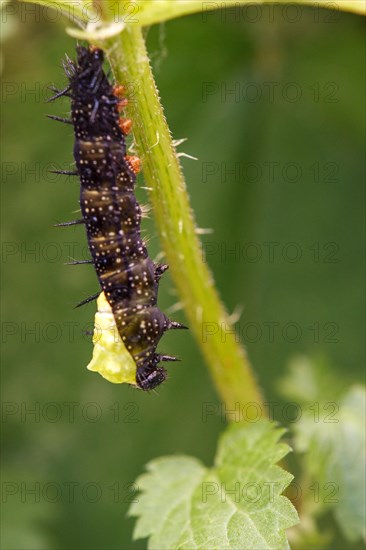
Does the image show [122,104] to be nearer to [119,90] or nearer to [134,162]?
[119,90]

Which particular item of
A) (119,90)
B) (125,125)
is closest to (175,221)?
(125,125)

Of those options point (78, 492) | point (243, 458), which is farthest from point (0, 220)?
point (243, 458)

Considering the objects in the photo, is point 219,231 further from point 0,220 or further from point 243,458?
point 243,458

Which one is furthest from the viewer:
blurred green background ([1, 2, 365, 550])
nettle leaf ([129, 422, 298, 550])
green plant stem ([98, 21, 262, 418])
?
blurred green background ([1, 2, 365, 550])

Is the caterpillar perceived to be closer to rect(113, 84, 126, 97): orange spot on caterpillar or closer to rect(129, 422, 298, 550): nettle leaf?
rect(113, 84, 126, 97): orange spot on caterpillar

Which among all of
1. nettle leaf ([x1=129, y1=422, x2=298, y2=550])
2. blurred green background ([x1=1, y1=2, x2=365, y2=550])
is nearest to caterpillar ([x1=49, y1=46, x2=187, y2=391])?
nettle leaf ([x1=129, y1=422, x2=298, y2=550])

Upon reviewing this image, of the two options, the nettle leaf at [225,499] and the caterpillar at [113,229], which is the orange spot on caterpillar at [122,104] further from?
the nettle leaf at [225,499]
